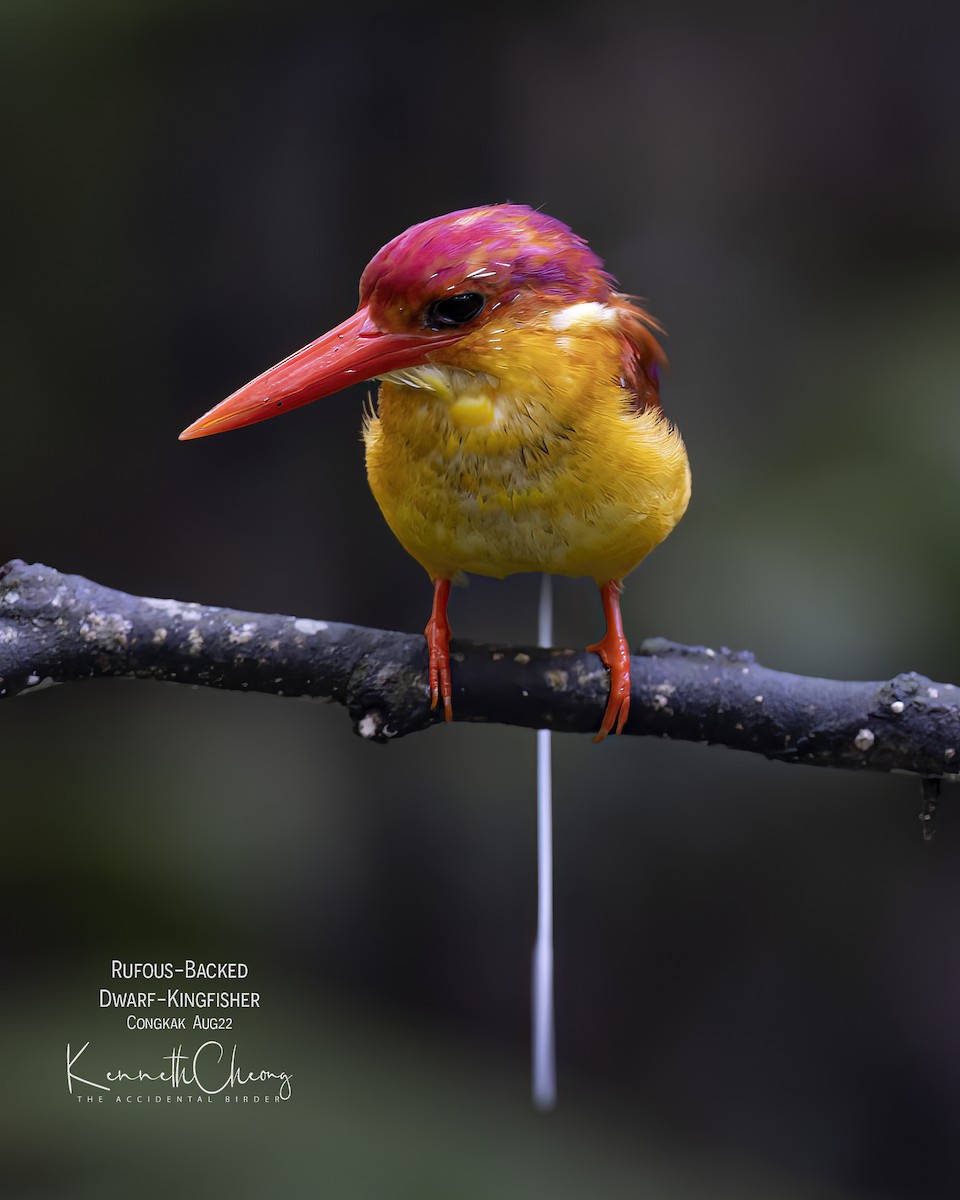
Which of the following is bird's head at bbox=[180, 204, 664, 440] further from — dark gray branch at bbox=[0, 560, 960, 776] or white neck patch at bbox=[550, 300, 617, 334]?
dark gray branch at bbox=[0, 560, 960, 776]

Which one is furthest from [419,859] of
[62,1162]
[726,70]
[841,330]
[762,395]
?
[726,70]

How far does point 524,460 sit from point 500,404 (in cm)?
4

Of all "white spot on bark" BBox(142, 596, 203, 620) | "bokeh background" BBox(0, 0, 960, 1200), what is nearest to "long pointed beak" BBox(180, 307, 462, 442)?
"white spot on bark" BBox(142, 596, 203, 620)

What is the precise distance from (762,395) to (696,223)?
0.27 metres

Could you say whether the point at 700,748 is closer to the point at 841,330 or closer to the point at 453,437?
the point at 841,330

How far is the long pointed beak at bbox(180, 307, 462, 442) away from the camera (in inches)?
28.0

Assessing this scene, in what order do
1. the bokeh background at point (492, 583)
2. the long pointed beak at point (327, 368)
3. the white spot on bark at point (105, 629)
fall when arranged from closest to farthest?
the long pointed beak at point (327, 368) < the white spot on bark at point (105, 629) < the bokeh background at point (492, 583)

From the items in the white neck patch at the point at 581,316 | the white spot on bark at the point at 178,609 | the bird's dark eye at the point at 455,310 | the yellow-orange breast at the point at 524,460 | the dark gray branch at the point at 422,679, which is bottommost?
the dark gray branch at the point at 422,679

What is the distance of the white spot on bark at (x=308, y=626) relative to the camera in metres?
0.86

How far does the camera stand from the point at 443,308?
0.74m

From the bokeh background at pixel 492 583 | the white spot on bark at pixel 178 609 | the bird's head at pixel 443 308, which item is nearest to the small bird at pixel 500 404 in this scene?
the bird's head at pixel 443 308

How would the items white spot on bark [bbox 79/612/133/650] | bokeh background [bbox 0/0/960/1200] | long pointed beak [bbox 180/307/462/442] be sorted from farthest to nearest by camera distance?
bokeh background [bbox 0/0/960/1200], white spot on bark [bbox 79/612/133/650], long pointed beak [bbox 180/307/462/442]

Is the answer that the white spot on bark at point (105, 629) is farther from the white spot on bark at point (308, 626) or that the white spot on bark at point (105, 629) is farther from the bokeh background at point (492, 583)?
the bokeh background at point (492, 583)

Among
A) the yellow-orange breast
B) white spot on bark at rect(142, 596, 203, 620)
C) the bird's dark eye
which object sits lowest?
white spot on bark at rect(142, 596, 203, 620)
